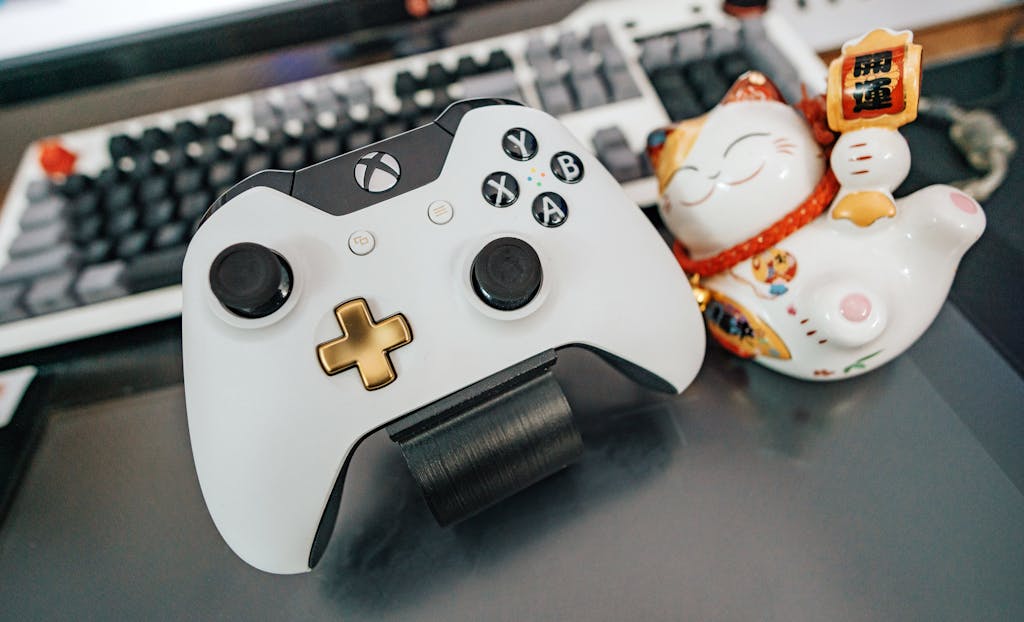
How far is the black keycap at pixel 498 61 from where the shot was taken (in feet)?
1.51

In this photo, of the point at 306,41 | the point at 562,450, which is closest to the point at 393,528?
the point at 562,450

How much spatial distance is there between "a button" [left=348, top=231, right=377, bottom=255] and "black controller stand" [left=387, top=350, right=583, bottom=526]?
8 cm

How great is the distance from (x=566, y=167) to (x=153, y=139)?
325 millimetres

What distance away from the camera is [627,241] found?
299mm

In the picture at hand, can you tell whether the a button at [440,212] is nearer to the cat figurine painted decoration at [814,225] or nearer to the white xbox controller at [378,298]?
the white xbox controller at [378,298]

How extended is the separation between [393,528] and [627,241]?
0.20m

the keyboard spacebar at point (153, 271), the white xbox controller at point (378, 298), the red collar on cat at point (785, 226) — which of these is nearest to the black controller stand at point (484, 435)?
the white xbox controller at point (378, 298)

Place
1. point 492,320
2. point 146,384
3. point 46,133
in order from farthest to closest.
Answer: point 46,133
point 146,384
point 492,320

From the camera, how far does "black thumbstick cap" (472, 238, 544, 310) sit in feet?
0.86

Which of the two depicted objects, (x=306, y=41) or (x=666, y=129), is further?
(x=306, y=41)

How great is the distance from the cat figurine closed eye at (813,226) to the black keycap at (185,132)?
34cm

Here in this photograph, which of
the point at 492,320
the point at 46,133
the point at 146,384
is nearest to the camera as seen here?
the point at 492,320

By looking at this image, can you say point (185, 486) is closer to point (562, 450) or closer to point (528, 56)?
point (562, 450)

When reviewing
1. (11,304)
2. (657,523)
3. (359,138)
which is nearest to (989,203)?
(657,523)
